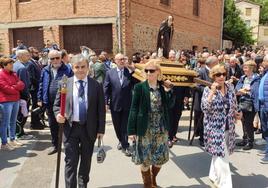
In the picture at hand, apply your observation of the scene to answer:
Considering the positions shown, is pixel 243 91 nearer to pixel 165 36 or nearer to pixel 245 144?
pixel 245 144

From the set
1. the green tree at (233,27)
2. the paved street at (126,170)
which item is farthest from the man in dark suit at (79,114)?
the green tree at (233,27)

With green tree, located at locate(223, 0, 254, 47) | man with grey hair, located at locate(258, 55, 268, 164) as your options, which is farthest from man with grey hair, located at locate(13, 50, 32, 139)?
green tree, located at locate(223, 0, 254, 47)

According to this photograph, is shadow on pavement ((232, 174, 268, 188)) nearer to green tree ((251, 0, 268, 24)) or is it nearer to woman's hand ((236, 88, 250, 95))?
woman's hand ((236, 88, 250, 95))

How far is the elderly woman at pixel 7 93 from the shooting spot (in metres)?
7.09

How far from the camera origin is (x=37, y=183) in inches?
216

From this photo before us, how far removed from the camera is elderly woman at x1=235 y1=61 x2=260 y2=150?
7286 mm

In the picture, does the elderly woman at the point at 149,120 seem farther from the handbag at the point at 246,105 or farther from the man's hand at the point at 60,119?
the handbag at the point at 246,105

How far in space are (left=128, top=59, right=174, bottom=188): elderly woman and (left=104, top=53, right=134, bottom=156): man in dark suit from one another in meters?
2.08

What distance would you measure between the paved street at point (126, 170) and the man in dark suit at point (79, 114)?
39.8 inches

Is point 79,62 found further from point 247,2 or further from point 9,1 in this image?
point 247,2

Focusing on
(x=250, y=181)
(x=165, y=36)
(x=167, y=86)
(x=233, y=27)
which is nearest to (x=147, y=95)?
(x=167, y=86)

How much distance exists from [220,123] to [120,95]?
2.44m

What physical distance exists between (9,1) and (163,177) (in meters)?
17.5

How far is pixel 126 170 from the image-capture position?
6.07m
